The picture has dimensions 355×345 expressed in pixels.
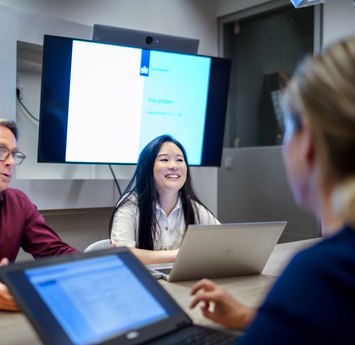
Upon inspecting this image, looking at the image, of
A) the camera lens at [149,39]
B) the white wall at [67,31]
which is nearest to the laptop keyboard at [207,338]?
the white wall at [67,31]

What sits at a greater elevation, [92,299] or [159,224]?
[92,299]

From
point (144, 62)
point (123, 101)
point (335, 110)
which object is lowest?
point (335, 110)

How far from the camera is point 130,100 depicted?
124 inches

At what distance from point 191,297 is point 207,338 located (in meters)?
0.36

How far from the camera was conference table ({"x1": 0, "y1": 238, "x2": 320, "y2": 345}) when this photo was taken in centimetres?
100

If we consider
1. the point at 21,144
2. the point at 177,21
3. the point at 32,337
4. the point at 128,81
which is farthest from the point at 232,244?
the point at 177,21

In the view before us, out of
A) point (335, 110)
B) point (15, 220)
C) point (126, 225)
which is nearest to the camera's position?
point (335, 110)

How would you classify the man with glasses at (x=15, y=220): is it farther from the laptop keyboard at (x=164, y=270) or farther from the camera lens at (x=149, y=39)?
the camera lens at (x=149, y=39)

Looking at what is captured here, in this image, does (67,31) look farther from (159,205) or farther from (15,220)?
(15,220)

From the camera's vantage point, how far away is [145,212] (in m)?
2.36

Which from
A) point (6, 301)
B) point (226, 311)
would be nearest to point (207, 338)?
point (226, 311)

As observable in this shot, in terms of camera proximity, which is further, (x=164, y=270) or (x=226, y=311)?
(x=164, y=270)

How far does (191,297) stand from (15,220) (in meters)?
1.03

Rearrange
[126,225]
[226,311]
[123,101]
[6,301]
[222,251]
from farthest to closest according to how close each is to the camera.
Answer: [123,101] → [126,225] → [222,251] → [6,301] → [226,311]
